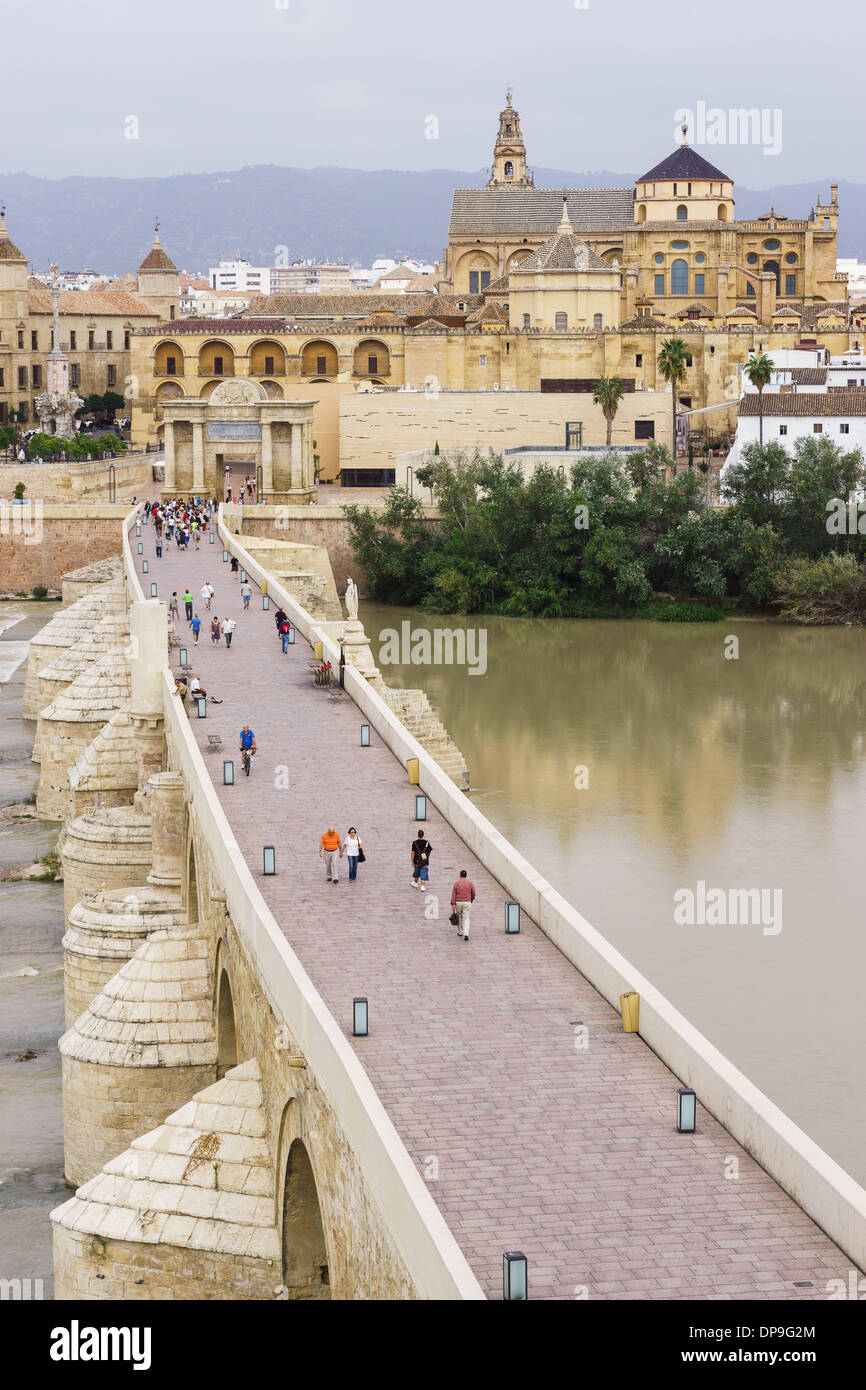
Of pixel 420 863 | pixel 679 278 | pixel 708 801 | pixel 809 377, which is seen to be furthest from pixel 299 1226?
pixel 679 278

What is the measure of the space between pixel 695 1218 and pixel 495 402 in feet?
210

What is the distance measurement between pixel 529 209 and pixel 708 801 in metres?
65.6

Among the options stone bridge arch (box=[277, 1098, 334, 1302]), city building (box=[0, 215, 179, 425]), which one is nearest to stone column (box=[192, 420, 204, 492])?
city building (box=[0, 215, 179, 425])

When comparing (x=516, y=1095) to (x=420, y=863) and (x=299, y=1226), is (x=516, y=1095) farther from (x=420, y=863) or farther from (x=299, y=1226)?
(x=420, y=863)

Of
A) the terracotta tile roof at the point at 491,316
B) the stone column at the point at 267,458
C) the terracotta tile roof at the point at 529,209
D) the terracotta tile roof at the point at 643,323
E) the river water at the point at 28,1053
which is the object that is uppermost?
the terracotta tile roof at the point at 529,209

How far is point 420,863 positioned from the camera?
18.2 m

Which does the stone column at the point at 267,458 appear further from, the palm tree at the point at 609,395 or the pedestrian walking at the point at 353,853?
the pedestrian walking at the point at 353,853

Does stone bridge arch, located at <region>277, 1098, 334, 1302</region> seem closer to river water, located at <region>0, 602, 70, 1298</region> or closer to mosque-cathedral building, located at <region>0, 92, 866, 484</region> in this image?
river water, located at <region>0, 602, 70, 1298</region>

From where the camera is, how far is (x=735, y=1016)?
Answer: 23.1 meters

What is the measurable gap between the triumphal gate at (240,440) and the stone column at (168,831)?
141 feet

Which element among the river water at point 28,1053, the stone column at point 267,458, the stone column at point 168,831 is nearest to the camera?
the river water at point 28,1053

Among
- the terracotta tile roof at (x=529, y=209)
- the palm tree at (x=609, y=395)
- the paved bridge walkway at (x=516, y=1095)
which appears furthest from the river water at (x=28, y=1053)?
the terracotta tile roof at (x=529, y=209)

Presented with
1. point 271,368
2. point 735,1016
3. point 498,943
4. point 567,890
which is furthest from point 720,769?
point 271,368

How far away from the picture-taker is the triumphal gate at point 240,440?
216 feet
